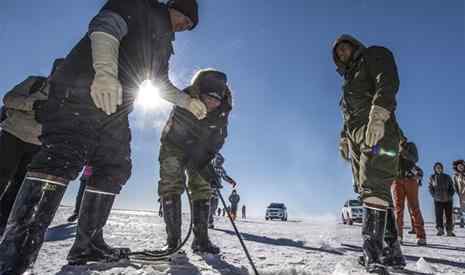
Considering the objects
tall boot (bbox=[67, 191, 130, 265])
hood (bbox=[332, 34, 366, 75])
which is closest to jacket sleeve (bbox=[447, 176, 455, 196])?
hood (bbox=[332, 34, 366, 75])

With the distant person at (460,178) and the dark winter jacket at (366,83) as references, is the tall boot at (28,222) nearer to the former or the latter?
the dark winter jacket at (366,83)

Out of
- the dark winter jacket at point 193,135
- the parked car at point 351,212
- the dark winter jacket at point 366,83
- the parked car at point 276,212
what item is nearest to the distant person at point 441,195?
the dark winter jacket at point 366,83

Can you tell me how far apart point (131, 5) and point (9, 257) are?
1545 mm

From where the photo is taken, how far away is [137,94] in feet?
7.83

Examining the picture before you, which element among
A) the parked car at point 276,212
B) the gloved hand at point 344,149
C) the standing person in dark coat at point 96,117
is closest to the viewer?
the standing person in dark coat at point 96,117

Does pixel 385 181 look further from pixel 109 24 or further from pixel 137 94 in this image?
pixel 109 24

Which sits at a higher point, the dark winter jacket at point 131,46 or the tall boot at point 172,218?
the dark winter jacket at point 131,46

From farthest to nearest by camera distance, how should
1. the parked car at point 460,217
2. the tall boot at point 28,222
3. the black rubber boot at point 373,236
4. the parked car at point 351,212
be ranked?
the parked car at point 351,212
the parked car at point 460,217
the black rubber boot at point 373,236
the tall boot at point 28,222

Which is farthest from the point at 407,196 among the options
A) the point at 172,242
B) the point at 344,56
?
the point at 172,242

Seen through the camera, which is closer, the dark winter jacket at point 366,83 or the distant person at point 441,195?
the dark winter jacket at point 366,83

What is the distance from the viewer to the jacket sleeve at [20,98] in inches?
114

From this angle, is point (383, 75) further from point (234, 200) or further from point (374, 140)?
point (234, 200)

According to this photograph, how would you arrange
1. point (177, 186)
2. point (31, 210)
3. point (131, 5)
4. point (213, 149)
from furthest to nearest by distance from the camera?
point (213, 149)
point (177, 186)
point (131, 5)
point (31, 210)

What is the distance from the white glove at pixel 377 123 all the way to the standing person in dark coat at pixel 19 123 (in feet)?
9.03
